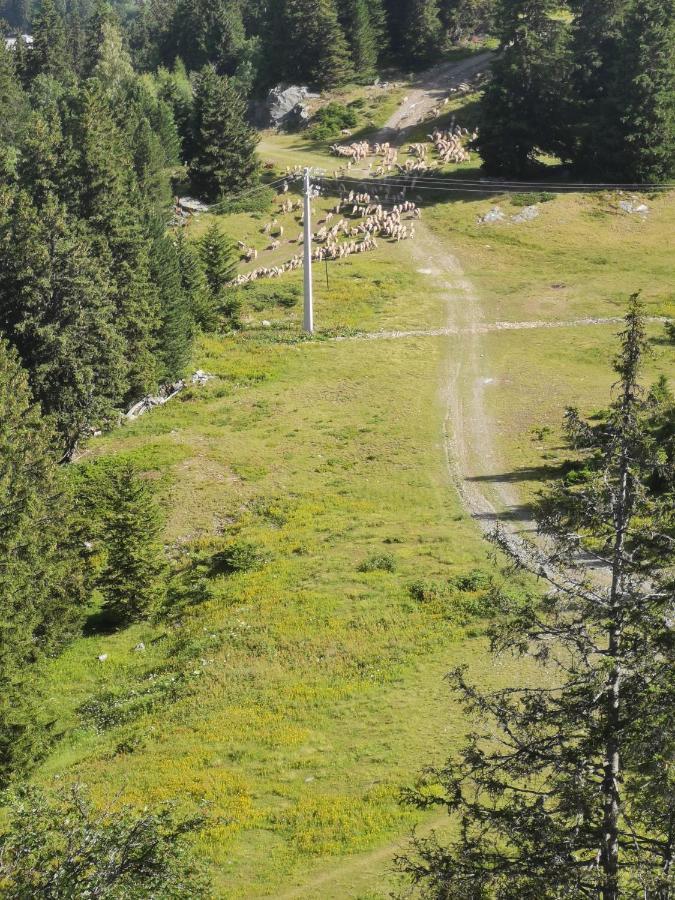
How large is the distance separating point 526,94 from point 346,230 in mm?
21365

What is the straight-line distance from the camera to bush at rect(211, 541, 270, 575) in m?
35.6

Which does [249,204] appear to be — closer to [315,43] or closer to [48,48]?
[315,43]

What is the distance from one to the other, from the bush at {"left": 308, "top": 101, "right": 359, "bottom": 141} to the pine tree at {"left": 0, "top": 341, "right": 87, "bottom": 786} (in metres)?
73.6

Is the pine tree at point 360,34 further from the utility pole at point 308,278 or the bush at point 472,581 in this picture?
the bush at point 472,581

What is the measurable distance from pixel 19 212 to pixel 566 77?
58.0 metres

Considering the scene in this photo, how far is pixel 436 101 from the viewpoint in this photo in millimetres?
109125

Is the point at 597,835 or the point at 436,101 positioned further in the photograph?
the point at 436,101

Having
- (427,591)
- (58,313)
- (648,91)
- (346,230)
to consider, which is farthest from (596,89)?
(427,591)

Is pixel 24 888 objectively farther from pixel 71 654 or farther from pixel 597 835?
pixel 71 654

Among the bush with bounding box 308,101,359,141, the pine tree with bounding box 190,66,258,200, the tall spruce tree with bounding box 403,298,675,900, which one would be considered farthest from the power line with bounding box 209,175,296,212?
the tall spruce tree with bounding box 403,298,675,900

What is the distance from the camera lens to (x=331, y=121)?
106 metres

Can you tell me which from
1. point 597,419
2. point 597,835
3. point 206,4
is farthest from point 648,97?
point 206,4

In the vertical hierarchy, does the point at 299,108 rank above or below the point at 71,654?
above

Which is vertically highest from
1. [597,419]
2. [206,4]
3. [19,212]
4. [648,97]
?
[206,4]
